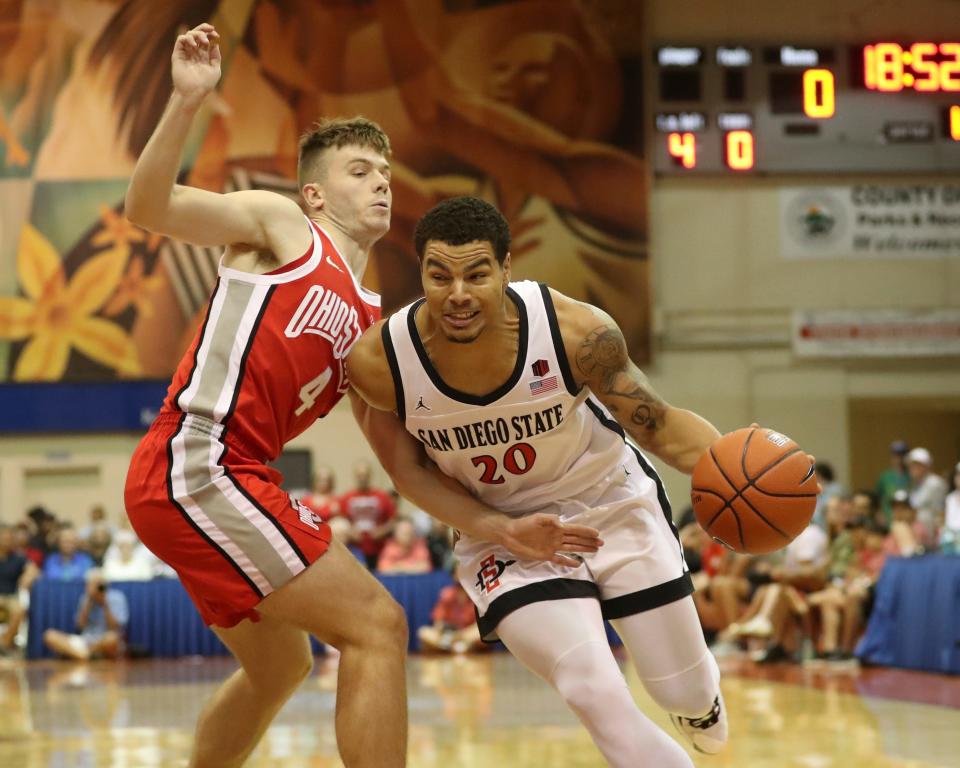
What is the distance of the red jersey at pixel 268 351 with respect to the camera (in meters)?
3.77

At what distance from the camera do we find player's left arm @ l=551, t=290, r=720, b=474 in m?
3.82

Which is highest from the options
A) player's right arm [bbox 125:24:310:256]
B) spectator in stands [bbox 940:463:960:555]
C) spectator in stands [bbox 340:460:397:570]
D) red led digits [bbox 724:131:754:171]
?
red led digits [bbox 724:131:754:171]

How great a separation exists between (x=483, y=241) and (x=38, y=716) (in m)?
6.15

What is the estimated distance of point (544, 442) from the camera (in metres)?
3.88

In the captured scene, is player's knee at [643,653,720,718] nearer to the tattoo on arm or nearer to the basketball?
the basketball

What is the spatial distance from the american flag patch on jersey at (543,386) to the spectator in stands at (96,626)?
426 inches

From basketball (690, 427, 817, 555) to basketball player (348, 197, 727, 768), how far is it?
0.11 m

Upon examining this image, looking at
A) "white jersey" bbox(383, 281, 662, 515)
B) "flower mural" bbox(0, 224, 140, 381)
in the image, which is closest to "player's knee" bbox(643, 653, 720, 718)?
"white jersey" bbox(383, 281, 662, 515)

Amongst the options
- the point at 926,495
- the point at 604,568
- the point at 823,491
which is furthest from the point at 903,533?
the point at 604,568

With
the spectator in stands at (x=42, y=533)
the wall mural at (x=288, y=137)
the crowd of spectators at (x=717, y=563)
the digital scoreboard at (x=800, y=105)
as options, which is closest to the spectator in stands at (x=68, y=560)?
the crowd of spectators at (x=717, y=563)

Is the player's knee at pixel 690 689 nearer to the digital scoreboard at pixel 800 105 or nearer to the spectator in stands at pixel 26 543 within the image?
the spectator in stands at pixel 26 543

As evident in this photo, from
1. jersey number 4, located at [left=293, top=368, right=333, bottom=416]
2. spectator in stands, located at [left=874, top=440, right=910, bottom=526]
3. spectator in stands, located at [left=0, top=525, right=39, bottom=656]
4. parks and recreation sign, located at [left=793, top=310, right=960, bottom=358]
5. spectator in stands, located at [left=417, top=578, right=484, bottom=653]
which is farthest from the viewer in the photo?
parks and recreation sign, located at [left=793, top=310, right=960, bottom=358]

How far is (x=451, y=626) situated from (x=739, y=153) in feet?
26.4

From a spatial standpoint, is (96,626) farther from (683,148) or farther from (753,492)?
(753,492)
